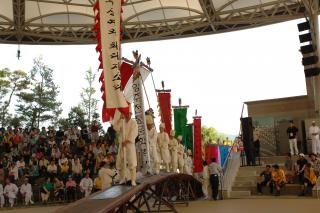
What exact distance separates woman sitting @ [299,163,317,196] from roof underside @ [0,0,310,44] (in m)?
9.93

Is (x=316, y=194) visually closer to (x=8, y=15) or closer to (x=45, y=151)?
(x=45, y=151)

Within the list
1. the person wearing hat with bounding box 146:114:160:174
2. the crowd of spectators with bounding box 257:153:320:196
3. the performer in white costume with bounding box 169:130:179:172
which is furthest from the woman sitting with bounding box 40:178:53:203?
the crowd of spectators with bounding box 257:153:320:196

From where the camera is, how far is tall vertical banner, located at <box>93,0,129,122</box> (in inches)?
320

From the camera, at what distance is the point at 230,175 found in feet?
54.7

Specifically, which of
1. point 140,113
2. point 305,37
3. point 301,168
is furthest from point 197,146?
point 305,37

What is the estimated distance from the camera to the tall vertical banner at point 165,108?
14156mm

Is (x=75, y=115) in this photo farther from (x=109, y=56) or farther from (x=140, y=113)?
(x=109, y=56)

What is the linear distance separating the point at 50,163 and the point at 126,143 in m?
9.87

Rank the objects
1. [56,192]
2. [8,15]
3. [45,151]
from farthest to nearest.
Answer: [8,15]
[45,151]
[56,192]

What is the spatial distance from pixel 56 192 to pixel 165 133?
226 inches

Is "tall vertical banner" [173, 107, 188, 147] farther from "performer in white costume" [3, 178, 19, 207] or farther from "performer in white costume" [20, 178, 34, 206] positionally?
"performer in white costume" [3, 178, 19, 207]

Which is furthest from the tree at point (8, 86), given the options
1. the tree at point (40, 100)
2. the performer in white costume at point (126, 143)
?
the performer in white costume at point (126, 143)

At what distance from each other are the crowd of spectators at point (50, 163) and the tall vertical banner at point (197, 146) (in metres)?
3.31

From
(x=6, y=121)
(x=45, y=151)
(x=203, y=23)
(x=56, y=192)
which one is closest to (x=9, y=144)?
(x=45, y=151)
